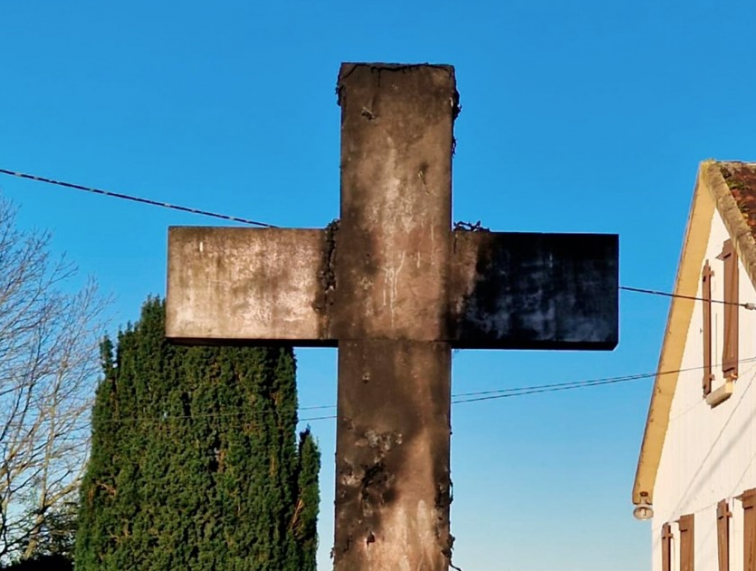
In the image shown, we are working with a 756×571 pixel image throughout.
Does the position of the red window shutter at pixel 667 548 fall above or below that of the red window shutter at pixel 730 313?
below

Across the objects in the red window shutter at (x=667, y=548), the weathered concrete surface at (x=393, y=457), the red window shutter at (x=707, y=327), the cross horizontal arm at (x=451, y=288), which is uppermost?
the red window shutter at (x=707, y=327)

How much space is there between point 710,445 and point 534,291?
12.2 m

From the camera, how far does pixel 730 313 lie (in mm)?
16141

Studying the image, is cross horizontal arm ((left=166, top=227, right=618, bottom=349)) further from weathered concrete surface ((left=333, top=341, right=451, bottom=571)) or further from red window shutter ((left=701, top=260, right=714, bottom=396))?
red window shutter ((left=701, top=260, right=714, bottom=396))

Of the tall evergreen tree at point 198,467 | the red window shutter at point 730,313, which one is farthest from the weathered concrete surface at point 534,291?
the tall evergreen tree at point 198,467

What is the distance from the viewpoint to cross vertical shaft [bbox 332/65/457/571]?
16.8 feet

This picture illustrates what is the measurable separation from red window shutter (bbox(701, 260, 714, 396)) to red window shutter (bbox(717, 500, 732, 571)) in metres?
1.49

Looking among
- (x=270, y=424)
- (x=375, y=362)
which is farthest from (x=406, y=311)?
(x=270, y=424)

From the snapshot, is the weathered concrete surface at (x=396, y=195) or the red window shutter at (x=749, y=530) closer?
the weathered concrete surface at (x=396, y=195)

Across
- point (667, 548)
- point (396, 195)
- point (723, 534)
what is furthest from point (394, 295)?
point (667, 548)

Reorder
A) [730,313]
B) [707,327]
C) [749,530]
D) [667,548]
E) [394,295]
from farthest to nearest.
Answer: [667,548]
[707,327]
[730,313]
[749,530]
[394,295]

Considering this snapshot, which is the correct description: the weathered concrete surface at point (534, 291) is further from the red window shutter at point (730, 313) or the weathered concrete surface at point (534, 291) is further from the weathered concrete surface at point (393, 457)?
the red window shutter at point (730, 313)

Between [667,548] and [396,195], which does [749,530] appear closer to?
[667,548]

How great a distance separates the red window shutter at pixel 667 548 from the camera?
63.6 feet
